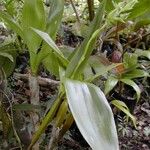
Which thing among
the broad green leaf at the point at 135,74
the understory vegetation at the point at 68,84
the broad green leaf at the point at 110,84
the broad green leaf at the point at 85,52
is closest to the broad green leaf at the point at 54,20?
the understory vegetation at the point at 68,84

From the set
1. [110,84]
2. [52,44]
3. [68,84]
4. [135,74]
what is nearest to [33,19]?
[52,44]

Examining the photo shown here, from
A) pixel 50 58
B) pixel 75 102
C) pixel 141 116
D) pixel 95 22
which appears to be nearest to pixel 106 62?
pixel 50 58

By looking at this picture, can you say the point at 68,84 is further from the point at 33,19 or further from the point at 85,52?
the point at 33,19

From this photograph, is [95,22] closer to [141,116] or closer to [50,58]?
[50,58]

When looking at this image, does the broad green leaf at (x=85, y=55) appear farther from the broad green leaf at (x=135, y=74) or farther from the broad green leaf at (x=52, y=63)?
the broad green leaf at (x=135, y=74)

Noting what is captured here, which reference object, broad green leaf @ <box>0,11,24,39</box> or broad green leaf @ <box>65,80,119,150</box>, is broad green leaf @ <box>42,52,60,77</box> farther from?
broad green leaf @ <box>65,80,119,150</box>

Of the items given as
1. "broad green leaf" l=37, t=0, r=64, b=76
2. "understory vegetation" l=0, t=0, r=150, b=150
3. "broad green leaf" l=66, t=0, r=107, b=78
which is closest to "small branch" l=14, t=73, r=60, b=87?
"understory vegetation" l=0, t=0, r=150, b=150

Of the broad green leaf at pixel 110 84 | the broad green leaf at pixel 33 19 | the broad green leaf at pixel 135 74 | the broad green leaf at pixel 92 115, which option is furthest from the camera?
the broad green leaf at pixel 135 74
